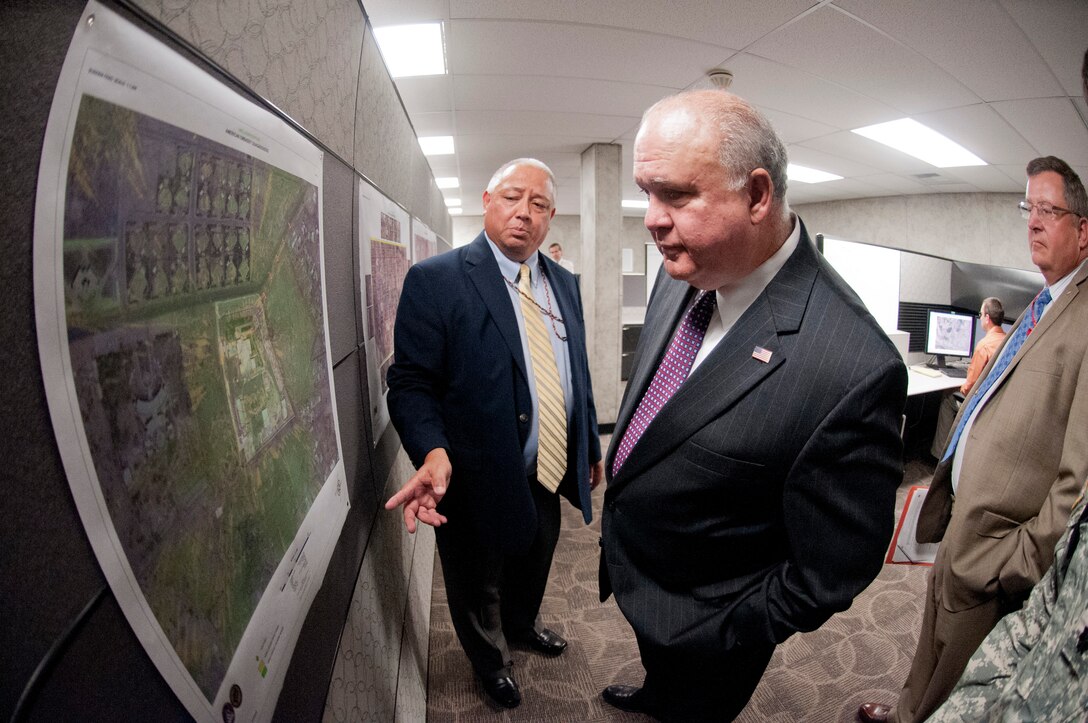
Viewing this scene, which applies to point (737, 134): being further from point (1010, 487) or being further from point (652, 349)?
point (1010, 487)

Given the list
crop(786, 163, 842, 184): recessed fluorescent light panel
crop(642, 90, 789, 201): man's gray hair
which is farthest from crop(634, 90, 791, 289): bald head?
crop(786, 163, 842, 184): recessed fluorescent light panel

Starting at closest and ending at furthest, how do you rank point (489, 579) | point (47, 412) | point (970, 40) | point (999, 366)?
point (47, 412) → point (999, 366) → point (489, 579) → point (970, 40)

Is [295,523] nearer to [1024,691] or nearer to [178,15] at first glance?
[178,15]

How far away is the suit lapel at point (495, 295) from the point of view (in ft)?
4.11

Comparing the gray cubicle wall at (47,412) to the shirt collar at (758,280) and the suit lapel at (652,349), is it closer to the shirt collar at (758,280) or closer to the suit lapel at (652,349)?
the suit lapel at (652,349)

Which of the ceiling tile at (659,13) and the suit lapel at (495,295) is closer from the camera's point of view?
the suit lapel at (495,295)

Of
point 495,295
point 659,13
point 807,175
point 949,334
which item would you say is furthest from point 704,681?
point 807,175

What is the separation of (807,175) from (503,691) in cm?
637

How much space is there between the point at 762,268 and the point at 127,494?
992 mm

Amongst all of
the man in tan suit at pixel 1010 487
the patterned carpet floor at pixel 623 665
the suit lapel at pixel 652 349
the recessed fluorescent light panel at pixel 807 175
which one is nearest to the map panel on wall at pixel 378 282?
the suit lapel at pixel 652 349

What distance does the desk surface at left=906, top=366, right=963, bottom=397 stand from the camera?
3176mm

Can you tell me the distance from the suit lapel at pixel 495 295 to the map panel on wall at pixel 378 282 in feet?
0.81

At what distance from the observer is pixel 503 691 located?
1.52 m

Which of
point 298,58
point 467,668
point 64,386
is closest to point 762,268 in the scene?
point 298,58
